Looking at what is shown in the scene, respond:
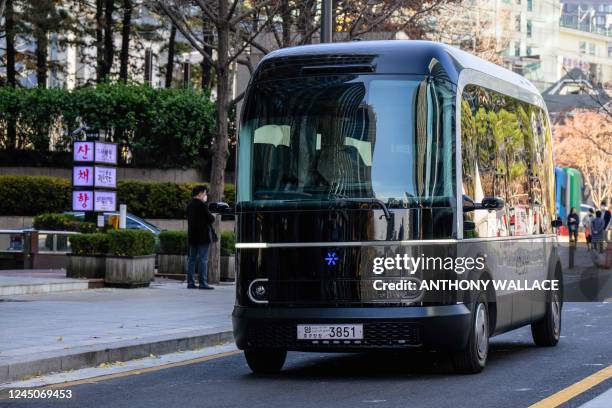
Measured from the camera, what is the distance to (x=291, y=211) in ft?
38.3

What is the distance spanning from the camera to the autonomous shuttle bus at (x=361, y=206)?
1144 centimetres

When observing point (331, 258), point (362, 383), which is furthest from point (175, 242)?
point (362, 383)

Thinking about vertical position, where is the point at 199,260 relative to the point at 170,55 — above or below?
below

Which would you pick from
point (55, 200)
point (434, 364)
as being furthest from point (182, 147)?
point (434, 364)

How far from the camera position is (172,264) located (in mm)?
27500

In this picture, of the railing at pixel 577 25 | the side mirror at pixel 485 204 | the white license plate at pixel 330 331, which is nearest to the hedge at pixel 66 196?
the side mirror at pixel 485 204

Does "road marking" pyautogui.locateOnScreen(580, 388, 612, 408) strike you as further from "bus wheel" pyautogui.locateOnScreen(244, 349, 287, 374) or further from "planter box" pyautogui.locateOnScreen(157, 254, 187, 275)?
"planter box" pyautogui.locateOnScreen(157, 254, 187, 275)

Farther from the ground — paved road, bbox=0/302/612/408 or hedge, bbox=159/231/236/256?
hedge, bbox=159/231/236/256

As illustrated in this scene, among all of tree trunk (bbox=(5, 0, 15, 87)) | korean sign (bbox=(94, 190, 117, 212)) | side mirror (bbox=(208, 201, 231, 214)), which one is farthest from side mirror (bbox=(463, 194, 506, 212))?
tree trunk (bbox=(5, 0, 15, 87))

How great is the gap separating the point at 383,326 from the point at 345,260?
0.64 metres

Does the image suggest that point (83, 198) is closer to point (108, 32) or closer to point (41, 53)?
point (41, 53)

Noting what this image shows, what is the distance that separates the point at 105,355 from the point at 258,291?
1964 millimetres

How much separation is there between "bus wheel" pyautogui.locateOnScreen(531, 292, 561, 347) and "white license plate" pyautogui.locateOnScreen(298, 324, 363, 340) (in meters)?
4.02

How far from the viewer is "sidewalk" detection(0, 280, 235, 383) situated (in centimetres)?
1238
